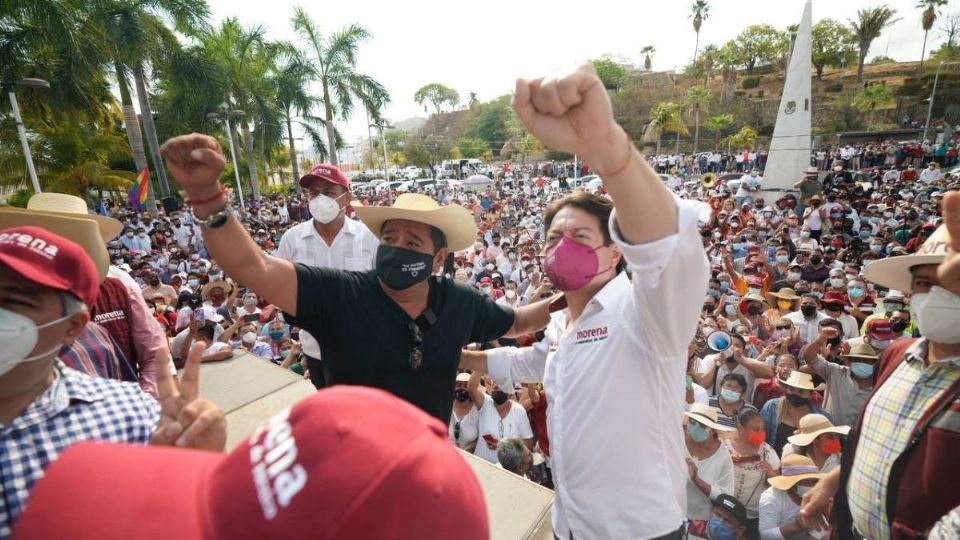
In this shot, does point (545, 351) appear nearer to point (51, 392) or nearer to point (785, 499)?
point (51, 392)

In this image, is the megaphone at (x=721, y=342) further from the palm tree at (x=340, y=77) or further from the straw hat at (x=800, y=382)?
the palm tree at (x=340, y=77)

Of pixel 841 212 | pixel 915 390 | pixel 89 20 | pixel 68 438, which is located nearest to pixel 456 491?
pixel 68 438

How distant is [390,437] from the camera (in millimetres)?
616

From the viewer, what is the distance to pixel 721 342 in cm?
539

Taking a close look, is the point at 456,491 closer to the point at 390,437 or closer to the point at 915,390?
the point at 390,437

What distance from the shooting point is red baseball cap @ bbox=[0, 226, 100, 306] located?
4.15ft

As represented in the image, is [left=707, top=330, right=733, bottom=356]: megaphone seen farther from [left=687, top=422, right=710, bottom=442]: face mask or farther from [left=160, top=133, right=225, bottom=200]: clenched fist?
[left=160, top=133, right=225, bottom=200]: clenched fist

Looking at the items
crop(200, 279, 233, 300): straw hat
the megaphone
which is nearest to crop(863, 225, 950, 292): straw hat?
the megaphone

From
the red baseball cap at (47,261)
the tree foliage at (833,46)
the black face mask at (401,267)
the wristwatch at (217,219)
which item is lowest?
the black face mask at (401,267)

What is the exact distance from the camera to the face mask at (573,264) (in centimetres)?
167

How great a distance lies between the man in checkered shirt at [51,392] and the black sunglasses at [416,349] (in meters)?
0.88

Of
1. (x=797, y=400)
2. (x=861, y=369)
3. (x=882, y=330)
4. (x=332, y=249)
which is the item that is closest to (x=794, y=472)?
(x=797, y=400)

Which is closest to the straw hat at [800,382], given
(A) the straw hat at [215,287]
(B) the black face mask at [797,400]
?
(B) the black face mask at [797,400]

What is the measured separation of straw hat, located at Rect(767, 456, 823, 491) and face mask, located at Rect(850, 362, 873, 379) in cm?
165
